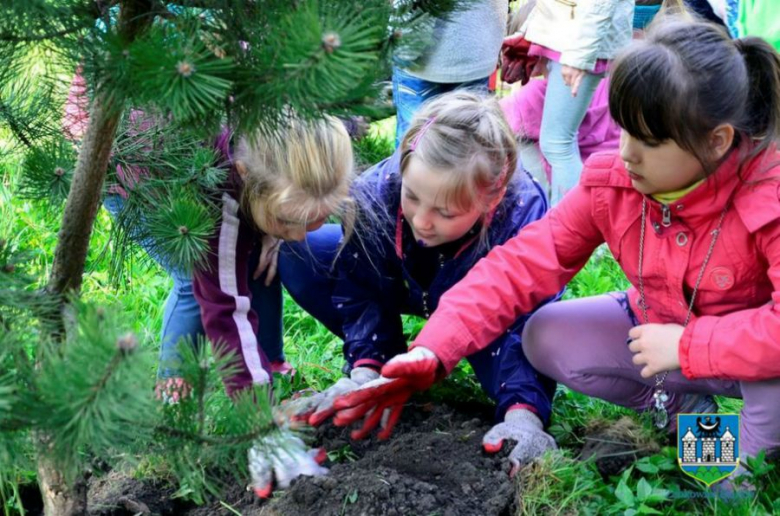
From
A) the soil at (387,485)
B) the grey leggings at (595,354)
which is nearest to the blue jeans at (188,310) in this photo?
the soil at (387,485)

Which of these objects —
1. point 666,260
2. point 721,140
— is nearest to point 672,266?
point 666,260

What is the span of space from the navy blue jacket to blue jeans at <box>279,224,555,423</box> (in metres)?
0.04

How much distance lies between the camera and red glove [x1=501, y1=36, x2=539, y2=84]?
3414 millimetres

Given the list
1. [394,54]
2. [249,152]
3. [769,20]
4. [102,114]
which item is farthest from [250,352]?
[769,20]

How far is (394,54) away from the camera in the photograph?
3.87ft

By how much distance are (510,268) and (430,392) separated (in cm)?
47

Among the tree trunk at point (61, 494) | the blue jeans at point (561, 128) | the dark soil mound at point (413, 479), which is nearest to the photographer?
the tree trunk at point (61, 494)

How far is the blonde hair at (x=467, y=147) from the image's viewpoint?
78.8 inches

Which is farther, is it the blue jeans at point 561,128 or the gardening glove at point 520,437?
the blue jeans at point 561,128

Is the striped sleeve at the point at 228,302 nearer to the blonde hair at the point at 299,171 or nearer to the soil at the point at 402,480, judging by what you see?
the blonde hair at the point at 299,171

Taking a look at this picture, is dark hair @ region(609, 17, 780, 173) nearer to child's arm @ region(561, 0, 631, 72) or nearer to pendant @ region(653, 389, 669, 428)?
pendant @ region(653, 389, 669, 428)

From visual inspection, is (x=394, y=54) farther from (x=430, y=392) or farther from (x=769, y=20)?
(x=769, y=20)

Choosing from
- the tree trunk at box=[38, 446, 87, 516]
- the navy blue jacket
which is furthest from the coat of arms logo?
the tree trunk at box=[38, 446, 87, 516]

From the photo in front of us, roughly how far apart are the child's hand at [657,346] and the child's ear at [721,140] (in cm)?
36
